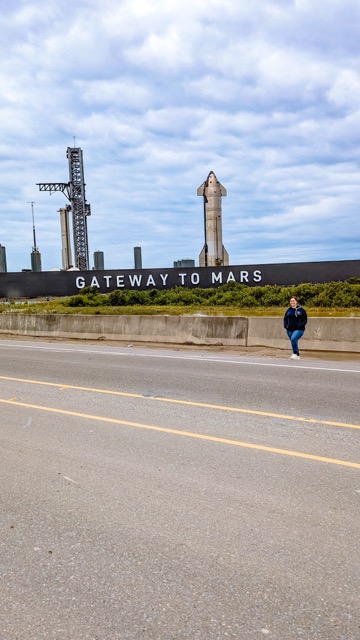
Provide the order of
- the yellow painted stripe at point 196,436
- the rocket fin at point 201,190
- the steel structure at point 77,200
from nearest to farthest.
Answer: the yellow painted stripe at point 196,436
the rocket fin at point 201,190
the steel structure at point 77,200

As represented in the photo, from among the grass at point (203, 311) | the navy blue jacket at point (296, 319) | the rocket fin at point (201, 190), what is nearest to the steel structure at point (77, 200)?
the rocket fin at point (201, 190)

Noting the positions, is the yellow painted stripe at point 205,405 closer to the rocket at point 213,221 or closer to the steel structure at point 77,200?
the rocket at point 213,221

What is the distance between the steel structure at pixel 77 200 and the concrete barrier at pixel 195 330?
226ft

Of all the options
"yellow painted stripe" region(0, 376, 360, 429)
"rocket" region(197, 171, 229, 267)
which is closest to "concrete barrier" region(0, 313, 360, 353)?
"yellow painted stripe" region(0, 376, 360, 429)

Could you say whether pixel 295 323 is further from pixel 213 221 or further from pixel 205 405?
pixel 213 221

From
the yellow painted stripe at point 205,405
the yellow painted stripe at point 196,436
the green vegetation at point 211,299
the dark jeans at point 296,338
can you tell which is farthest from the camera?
the green vegetation at point 211,299

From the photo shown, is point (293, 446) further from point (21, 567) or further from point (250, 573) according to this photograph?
point (21, 567)

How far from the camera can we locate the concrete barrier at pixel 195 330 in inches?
622

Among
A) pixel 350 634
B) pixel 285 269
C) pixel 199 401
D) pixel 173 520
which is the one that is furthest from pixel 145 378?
pixel 285 269

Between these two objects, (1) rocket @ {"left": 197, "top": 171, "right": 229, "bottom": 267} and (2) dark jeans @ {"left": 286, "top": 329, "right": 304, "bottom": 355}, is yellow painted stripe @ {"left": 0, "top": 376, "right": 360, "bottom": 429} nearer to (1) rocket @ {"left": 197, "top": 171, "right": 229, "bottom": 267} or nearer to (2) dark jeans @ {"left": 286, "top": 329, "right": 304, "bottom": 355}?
(2) dark jeans @ {"left": 286, "top": 329, "right": 304, "bottom": 355}

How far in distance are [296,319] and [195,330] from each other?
5.09 meters

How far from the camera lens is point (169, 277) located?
159ft

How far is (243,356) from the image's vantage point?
49.3 feet

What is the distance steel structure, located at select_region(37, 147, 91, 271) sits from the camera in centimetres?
9088
